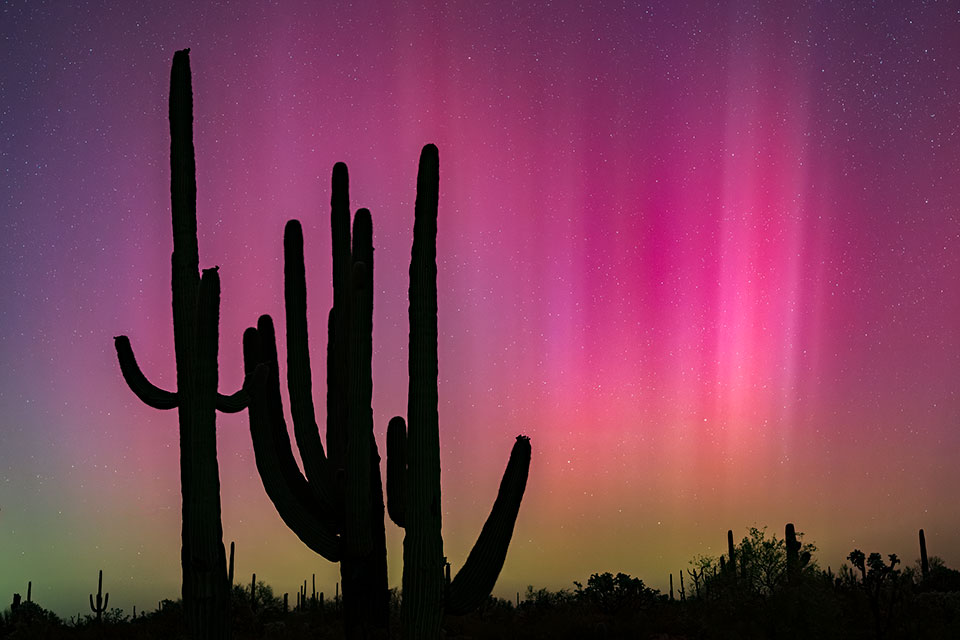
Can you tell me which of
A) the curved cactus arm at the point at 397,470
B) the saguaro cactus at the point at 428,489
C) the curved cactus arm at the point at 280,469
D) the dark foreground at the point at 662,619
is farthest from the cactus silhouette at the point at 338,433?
the dark foreground at the point at 662,619

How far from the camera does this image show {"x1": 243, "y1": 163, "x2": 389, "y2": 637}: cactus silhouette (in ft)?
37.0

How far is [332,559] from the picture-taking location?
11609 millimetres

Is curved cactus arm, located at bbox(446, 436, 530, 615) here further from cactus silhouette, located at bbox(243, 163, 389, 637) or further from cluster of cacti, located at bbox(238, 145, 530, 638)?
cactus silhouette, located at bbox(243, 163, 389, 637)

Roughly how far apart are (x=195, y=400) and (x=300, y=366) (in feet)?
6.49

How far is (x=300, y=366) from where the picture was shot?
488 inches

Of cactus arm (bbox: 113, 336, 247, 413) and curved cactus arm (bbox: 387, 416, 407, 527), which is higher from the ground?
cactus arm (bbox: 113, 336, 247, 413)

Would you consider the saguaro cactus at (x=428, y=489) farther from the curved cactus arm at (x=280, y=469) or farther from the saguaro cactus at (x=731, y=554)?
the saguaro cactus at (x=731, y=554)

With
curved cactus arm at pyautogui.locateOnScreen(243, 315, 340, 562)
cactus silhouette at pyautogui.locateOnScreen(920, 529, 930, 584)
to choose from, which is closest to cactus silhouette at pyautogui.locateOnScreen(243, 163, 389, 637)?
curved cactus arm at pyautogui.locateOnScreen(243, 315, 340, 562)

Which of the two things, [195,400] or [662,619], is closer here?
[195,400]

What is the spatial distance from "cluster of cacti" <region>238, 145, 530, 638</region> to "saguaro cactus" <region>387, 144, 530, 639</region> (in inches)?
0.5

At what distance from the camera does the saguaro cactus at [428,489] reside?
34.5 feet

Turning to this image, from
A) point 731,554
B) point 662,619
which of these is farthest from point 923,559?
point 662,619

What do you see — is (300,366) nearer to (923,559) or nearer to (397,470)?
(397,470)

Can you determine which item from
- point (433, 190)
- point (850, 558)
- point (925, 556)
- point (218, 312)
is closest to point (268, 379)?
point (218, 312)
